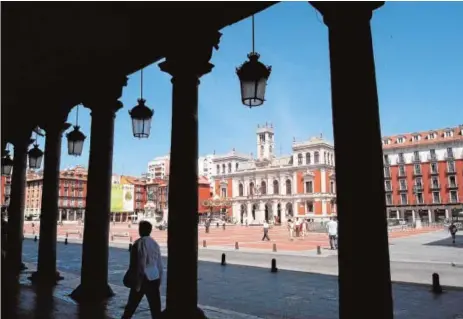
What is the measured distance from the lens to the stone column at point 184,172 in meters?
4.39

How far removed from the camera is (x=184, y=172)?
451 centimetres

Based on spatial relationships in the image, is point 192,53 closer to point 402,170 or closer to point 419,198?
point 419,198

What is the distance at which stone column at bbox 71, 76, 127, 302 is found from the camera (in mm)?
6074

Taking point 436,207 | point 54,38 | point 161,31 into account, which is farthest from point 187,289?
point 436,207

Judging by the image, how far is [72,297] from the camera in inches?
243

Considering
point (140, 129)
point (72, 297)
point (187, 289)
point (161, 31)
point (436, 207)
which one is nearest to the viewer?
point (187, 289)

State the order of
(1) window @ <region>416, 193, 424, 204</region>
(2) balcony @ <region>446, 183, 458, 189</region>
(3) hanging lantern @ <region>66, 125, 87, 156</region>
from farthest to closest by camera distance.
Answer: (1) window @ <region>416, 193, 424, 204</region> → (2) balcony @ <region>446, 183, 458, 189</region> → (3) hanging lantern @ <region>66, 125, 87, 156</region>

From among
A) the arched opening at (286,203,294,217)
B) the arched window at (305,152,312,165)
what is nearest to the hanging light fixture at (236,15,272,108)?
the arched window at (305,152,312,165)

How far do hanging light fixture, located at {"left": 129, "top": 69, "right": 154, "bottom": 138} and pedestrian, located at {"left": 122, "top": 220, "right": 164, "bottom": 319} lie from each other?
175 cm

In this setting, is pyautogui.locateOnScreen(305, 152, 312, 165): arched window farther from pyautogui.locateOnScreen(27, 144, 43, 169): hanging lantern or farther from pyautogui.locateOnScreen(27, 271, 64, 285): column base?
pyautogui.locateOnScreen(27, 271, 64, 285): column base

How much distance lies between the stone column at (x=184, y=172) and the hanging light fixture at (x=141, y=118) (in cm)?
106

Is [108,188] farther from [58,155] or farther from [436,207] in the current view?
[436,207]

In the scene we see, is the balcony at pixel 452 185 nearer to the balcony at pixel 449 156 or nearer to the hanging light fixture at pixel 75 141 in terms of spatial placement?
the balcony at pixel 449 156

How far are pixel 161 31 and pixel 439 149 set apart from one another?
6655cm
